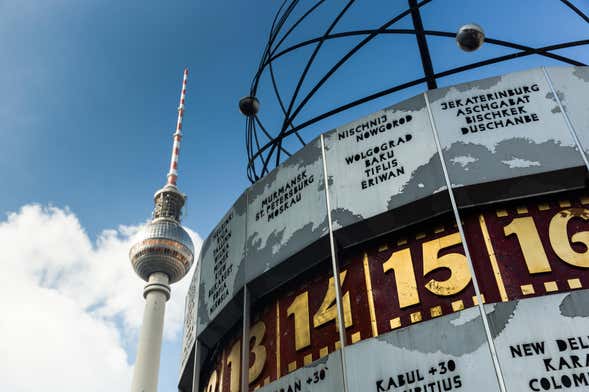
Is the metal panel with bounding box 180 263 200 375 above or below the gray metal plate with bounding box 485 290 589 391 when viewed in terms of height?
above

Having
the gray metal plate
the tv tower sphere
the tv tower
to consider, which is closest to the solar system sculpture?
the gray metal plate

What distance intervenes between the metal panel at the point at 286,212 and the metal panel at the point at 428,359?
8.60 ft

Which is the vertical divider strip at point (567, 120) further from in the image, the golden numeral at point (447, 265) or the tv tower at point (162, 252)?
the tv tower at point (162, 252)

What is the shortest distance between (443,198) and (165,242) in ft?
217

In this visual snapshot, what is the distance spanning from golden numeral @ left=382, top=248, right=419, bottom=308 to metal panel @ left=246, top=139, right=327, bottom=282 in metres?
1.33

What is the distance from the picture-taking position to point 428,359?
8.12 meters

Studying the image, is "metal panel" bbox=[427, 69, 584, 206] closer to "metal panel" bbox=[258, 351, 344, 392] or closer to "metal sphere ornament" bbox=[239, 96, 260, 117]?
"metal panel" bbox=[258, 351, 344, 392]

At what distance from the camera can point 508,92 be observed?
1072cm

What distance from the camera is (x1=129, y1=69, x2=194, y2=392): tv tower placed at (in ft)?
225

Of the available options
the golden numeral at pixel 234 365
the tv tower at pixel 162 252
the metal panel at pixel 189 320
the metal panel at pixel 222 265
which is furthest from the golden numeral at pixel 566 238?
the tv tower at pixel 162 252

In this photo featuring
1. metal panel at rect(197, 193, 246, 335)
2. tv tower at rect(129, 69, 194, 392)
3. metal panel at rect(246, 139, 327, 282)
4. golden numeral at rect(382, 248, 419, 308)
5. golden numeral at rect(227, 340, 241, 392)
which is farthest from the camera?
tv tower at rect(129, 69, 194, 392)

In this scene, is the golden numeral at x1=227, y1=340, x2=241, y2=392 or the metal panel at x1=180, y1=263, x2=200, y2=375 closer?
the golden numeral at x1=227, y1=340, x2=241, y2=392

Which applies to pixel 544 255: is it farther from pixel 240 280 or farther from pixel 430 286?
pixel 240 280

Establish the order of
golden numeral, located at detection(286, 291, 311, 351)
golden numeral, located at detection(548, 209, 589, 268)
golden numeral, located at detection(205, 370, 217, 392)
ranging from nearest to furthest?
golden numeral, located at detection(548, 209, 589, 268)
golden numeral, located at detection(286, 291, 311, 351)
golden numeral, located at detection(205, 370, 217, 392)
